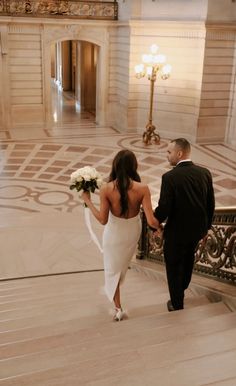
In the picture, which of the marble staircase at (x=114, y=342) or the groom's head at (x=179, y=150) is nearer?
the marble staircase at (x=114, y=342)

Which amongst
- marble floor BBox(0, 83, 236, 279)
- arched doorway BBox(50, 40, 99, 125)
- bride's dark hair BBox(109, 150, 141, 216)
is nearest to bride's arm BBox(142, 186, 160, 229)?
bride's dark hair BBox(109, 150, 141, 216)

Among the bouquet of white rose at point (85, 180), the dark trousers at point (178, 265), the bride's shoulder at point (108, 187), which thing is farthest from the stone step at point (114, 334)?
the bouquet of white rose at point (85, 180)

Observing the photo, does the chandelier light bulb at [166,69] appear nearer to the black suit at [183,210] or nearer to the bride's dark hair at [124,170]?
the black suit at [183,210]

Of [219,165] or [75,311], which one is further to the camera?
[219,165]

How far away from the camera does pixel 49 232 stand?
6.35m

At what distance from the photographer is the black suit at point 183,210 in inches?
123

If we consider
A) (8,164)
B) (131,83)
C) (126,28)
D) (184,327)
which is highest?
(126,28)

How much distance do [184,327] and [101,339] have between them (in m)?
0.58

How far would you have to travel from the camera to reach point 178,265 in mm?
3373

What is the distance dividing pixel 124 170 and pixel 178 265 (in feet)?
2.91

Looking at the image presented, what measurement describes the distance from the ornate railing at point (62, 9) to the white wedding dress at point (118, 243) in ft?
34.8

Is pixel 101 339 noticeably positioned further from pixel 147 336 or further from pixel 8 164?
pixel 8 164

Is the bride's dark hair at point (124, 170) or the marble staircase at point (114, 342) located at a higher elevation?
the bride's dark hair at point (124, 170)

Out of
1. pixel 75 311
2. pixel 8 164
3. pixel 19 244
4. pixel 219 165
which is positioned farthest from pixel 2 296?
pixel 219 165
